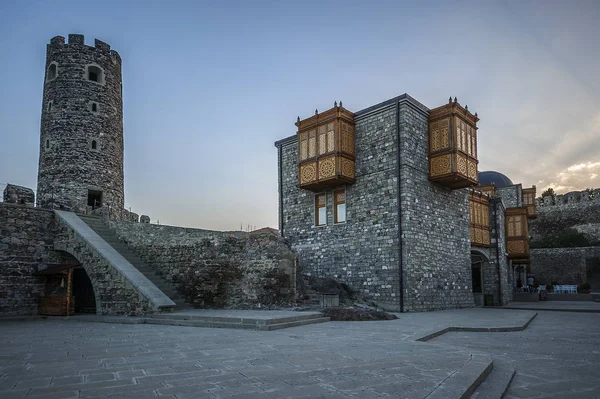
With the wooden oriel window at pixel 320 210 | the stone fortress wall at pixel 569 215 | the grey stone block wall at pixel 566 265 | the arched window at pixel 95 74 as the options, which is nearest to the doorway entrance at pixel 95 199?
the arched window at pixel 95 74

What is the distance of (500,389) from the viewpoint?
4828 millimetres

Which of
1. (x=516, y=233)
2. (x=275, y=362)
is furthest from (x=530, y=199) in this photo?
(x=275, y=362)

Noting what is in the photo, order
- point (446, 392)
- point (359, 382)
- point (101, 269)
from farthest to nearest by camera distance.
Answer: point (101, 269)
point (359, 382)
point (446, 392)

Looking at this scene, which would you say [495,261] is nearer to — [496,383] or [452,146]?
[452,146]

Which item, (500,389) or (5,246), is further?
(5,246)

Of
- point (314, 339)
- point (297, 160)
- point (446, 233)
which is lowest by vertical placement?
point (314, 339)

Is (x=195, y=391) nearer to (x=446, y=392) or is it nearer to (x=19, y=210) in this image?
(x=446, y=392)

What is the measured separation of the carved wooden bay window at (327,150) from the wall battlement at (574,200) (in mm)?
41294

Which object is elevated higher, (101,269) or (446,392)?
(101,269)

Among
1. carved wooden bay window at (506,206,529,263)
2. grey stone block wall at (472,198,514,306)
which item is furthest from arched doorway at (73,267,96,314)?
carved wooden bay window at (506,206,529,263)

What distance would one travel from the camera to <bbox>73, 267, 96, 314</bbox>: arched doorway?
1566 centimetres

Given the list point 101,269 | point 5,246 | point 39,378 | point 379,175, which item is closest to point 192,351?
point 39,378

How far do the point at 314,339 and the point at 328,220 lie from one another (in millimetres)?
10774

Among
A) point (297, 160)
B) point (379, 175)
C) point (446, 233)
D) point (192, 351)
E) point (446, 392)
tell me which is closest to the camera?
point (446, 392)
